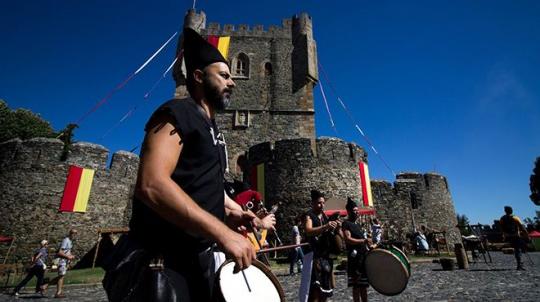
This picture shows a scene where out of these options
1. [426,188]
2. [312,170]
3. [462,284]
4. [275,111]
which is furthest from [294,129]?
[462,284]

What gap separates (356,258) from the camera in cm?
455

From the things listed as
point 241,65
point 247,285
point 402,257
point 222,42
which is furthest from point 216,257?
point 241,65

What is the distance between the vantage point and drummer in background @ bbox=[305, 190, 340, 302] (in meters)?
3.90

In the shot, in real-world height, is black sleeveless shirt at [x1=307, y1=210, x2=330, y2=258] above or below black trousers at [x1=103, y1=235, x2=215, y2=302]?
above

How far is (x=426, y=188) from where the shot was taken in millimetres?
21016

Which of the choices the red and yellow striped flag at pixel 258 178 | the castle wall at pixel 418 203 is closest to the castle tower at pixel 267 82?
the red and yellow striped flag at pixel 258 178

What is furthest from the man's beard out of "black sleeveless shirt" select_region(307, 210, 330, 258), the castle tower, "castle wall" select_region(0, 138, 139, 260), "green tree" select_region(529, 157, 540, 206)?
"green tree" select_region(529, 157, 540, 206)

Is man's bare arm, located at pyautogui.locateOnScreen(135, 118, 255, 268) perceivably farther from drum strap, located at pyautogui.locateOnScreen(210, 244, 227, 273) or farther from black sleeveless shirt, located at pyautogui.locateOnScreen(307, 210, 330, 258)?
black sleeveless shirt, located at pyautogui.locateOnScreen(307, 210, 330, 258)

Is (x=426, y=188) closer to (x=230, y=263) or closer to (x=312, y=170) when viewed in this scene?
(x=312, y=170)

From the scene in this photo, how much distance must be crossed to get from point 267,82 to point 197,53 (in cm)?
2135

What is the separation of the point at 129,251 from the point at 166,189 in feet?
1.02

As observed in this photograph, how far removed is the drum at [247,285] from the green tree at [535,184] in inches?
1723

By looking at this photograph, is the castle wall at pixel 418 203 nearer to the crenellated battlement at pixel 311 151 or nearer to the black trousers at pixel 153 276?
the crenellated battlement at pixel 311 151

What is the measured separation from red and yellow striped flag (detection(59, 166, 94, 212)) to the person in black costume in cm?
1568
